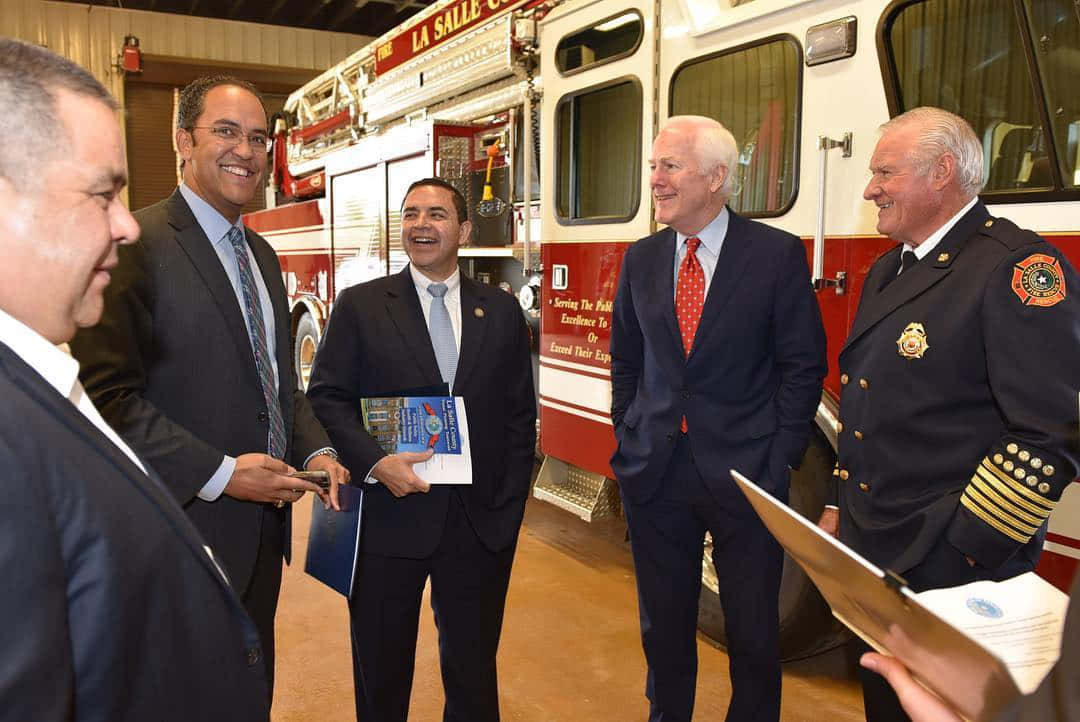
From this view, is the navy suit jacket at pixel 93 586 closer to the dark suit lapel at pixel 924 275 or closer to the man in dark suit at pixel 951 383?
the man in dark suit at pixel 951 383

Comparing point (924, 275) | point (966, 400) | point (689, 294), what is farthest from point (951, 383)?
point (689, 294)

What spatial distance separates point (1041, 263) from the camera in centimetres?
185

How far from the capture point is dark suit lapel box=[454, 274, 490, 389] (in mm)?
2426

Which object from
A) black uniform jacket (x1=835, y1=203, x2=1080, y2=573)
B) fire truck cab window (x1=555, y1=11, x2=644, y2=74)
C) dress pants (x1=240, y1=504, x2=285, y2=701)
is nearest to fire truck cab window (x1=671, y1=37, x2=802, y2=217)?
fire truck cab window (x1=555, y1=11, x2=644, y2=74)

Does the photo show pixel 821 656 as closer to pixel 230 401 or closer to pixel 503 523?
pixel 503 523

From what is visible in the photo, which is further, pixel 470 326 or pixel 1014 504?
pixel 470 326

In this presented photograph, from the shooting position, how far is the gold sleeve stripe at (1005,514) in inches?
70.4

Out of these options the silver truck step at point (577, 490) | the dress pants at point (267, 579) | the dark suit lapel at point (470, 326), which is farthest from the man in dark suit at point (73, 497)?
the silver truck step at point (577, 490)

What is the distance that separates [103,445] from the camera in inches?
37.0

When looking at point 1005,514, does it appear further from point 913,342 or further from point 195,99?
point 195,99

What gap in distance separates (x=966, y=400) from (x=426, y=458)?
131 centimetres

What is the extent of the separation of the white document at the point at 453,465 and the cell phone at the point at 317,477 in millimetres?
266

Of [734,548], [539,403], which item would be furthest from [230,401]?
[539,403]

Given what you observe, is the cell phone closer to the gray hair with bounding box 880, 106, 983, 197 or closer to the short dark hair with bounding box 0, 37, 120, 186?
the short dark hair with bounding box 0, 37, 120, 186
